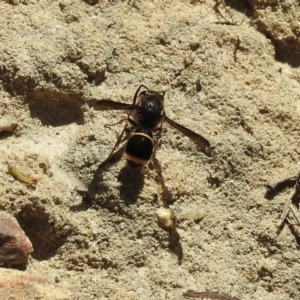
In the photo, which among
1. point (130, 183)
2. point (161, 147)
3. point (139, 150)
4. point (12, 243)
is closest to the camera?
point (12, 243)

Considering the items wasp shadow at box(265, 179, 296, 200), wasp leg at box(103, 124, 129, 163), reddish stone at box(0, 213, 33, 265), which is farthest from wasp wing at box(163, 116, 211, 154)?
reddish stone at box(0, 213, 33, 265)

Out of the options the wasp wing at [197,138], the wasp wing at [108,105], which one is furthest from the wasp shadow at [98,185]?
the wasp wing at [197,138]

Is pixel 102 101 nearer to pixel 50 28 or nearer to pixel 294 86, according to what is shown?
pixel 50 28

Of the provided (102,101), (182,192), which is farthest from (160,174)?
(102,101)

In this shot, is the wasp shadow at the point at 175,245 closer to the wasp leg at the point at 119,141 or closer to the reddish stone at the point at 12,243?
the wasp leg at the point at 119,141

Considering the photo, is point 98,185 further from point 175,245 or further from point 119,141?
point 175,245

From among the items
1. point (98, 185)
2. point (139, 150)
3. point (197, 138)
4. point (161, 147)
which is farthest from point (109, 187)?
point (197, 138)
